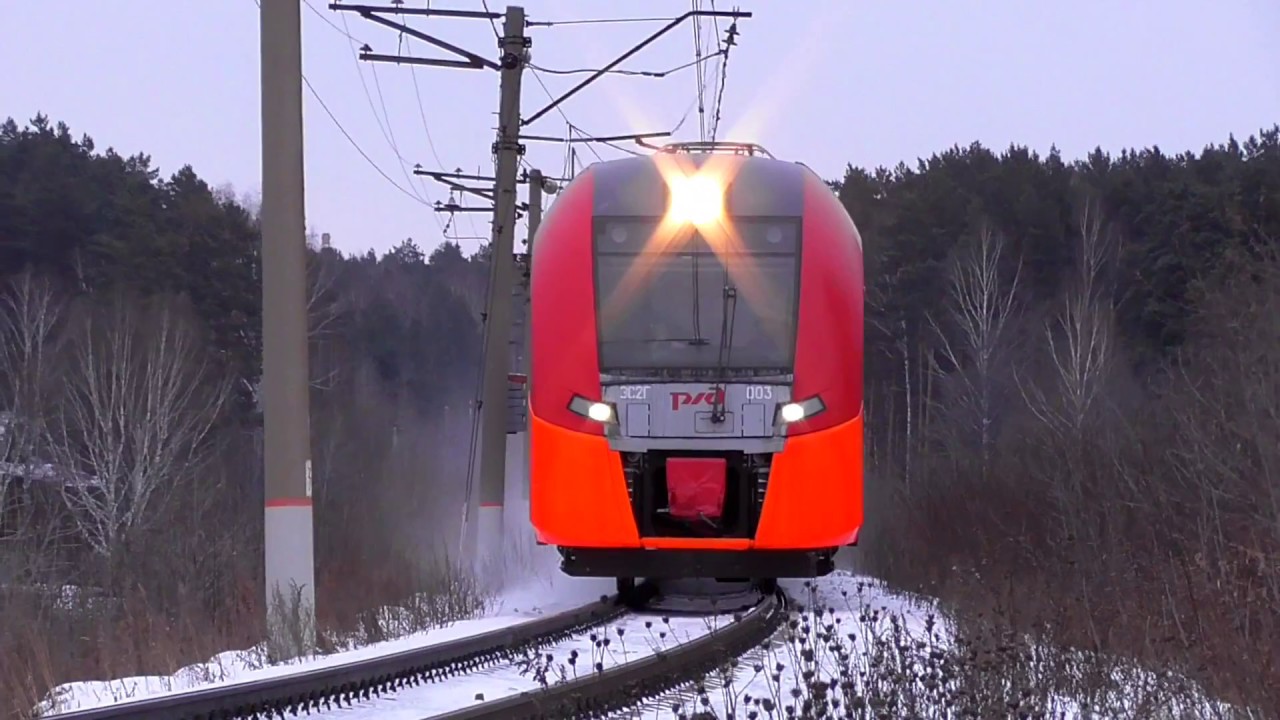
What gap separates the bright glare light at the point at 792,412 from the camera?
1007 cm

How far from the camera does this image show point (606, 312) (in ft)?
33.9

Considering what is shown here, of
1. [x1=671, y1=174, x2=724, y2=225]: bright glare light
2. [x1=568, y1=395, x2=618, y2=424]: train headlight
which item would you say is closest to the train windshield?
[x1=671, y1=174, x2=724, y2=225]: bright glare light

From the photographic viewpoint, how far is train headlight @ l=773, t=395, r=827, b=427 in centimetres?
1007

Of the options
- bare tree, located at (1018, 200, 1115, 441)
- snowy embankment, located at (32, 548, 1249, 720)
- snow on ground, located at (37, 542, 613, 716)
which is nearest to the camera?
snowy embankment, located at (32, 548, 1249, 720)

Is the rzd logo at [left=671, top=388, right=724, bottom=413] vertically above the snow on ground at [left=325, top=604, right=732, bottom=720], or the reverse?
the rzd logo at [left=671, top=388, right=724, bottom=413]

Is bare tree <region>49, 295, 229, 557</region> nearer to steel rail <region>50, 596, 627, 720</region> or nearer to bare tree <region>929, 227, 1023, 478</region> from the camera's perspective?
bare tree <region>929, 227, 1023, 478</region>

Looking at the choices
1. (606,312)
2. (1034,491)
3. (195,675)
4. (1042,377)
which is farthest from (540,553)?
(1042,377)

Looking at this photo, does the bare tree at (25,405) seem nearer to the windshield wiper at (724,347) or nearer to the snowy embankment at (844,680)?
the windshield wiper at (724,347)

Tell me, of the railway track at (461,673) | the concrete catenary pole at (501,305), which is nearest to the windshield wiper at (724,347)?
the railway track at (461,673)

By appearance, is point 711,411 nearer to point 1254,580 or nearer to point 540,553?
point 1254,580

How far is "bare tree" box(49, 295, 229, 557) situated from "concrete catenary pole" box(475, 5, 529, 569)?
13.0m

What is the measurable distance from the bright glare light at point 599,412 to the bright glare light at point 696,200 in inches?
59.4

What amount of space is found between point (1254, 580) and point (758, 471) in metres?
→ 3.64

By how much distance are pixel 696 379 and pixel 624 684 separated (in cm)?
405
